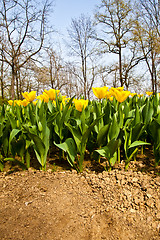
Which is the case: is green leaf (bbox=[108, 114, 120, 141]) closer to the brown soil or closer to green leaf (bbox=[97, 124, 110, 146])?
green leaf (bbox=[97, 124, 110, 146])

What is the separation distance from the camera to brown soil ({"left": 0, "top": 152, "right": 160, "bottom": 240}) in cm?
124

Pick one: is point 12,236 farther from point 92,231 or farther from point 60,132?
point 60,132

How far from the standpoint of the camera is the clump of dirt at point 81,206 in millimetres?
1238

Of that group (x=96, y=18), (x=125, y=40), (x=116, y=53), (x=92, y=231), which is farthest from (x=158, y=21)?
(x=92, y=231)

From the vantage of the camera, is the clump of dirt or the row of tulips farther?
the row of tulips

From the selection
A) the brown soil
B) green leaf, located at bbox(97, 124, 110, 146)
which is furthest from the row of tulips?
the brown soil

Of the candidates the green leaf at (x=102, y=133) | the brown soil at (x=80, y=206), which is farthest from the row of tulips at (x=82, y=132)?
the brown soil at (x=80, y=206)

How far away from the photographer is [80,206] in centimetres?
145

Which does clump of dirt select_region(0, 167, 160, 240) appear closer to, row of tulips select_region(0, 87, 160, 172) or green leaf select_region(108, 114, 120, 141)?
row of tulips select_region(0, 87, 160, 172)

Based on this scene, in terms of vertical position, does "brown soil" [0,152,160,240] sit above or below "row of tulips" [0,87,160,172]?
below

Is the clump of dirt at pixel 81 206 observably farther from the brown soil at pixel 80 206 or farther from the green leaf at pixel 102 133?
the green leaf at pixel 102 133

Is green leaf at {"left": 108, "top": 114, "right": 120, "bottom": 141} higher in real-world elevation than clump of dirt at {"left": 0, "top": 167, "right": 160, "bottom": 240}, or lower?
higher

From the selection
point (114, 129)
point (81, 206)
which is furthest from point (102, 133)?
point (81, 206)

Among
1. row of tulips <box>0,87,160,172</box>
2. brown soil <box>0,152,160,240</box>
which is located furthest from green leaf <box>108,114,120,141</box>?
brown soil <box>0,152,160,240</box>
